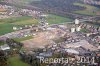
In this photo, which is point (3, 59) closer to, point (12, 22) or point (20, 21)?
point (12, 22)

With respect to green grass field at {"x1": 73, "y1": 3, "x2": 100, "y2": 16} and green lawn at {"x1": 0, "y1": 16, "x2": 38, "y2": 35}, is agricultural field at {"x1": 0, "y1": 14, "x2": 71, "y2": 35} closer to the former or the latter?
green lawn at {"x1": 0, "y1": 16, "x2": 38, "y2": 35}

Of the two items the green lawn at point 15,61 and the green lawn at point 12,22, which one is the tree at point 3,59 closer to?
the green lawn at point 15,61

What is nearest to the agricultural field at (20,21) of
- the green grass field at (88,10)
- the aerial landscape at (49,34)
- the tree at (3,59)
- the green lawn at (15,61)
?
the aerial landscape at (49,34)

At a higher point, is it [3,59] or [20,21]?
[20,21]

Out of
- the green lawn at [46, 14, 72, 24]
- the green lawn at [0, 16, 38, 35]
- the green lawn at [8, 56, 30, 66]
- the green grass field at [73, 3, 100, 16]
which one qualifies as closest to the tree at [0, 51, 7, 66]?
the green lawn at [8, 56, 30, 66]

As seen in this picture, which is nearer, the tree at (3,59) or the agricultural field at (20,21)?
the tree at (3,59)

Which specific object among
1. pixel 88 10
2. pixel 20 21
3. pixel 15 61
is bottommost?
pixel 15 61

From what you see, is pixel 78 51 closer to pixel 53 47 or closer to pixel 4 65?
pixel 53 47

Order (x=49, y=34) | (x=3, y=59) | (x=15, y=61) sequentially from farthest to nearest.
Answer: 1. (x=49, y=34)
2. (x=15, y=61)
3. (x=3, y=59)

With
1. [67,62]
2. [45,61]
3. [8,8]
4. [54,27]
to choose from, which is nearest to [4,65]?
[45,61]

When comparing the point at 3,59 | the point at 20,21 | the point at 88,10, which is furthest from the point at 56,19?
the point at 3,59
